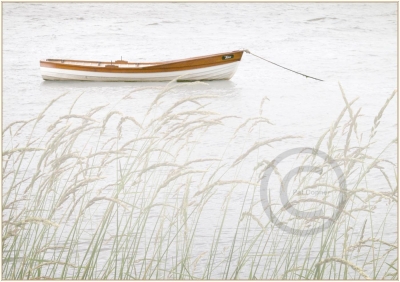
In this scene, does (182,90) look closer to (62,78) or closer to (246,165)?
(62,78)

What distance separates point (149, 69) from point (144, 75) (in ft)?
0.95

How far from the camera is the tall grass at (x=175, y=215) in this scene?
316cm

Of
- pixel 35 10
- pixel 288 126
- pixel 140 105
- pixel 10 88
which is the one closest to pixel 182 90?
pixel 140 105

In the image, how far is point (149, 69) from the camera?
45.1 feet

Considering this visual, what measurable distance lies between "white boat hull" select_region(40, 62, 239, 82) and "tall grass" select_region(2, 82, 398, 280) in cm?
516

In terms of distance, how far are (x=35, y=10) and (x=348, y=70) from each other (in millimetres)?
12992

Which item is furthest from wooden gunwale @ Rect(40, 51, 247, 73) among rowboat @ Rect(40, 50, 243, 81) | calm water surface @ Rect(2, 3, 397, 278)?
calm water surface @ Rect(2, 3, 397, 278)

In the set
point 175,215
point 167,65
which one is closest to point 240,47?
point 167,65

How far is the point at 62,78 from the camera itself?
48.5ft

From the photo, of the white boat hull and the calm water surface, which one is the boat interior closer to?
the white boat hull

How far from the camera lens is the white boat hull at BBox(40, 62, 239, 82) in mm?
14031

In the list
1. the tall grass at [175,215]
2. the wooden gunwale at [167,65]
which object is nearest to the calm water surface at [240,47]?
the wooden gunwale at [167,65]

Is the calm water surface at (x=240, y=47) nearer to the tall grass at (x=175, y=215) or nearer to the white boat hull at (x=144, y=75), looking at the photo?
the white boat hull at (x=144, y=75)

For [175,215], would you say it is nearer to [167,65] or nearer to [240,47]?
[167,65]
